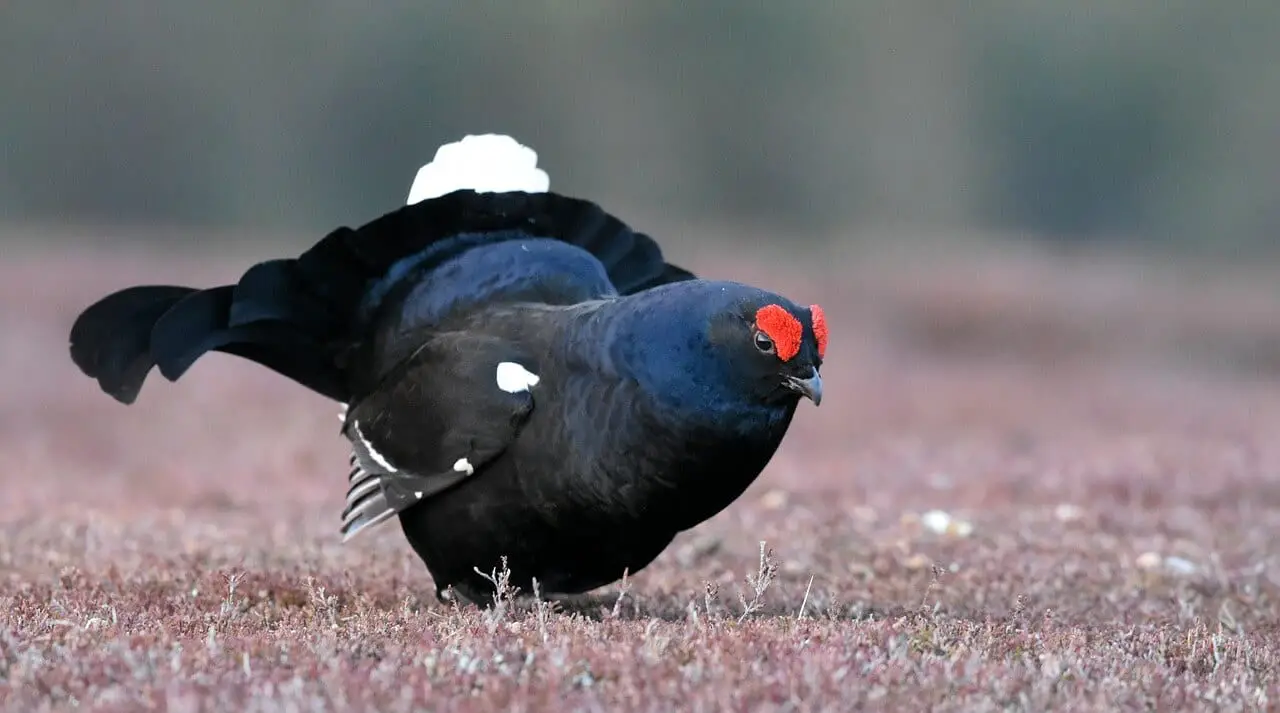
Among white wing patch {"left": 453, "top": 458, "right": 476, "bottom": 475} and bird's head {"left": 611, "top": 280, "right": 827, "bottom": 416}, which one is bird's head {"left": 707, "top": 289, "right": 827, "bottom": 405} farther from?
white wing patch {"left": 453, "top": 458, "right": 476, "bottom": 475}

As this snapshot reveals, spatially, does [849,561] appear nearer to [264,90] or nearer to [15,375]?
[15,375]

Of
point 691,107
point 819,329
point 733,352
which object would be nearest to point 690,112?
point 691,107

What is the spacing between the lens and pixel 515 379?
6371 mm

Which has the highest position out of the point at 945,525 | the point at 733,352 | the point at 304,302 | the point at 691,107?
the point at 691,107

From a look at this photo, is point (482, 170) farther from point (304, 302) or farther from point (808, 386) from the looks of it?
point (808, 386)

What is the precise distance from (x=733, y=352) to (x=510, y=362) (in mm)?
1004

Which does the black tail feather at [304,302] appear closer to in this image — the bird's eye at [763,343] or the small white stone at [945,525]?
the bird's eye at [763,343]

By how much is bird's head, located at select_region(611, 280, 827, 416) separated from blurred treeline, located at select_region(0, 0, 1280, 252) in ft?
125

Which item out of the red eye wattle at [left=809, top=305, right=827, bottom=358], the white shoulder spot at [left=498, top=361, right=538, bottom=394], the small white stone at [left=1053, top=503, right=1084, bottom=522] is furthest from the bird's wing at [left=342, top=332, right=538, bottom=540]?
the small white stone at [left=1053, top=503, right=1084, bottom=522]

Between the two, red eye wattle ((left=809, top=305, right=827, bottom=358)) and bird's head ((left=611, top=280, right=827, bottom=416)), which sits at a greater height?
red eye wattle ((left=809, top=305, right=827, bottom=358))

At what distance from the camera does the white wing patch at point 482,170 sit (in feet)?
26.4

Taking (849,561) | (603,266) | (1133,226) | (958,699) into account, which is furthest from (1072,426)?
(1133,226)

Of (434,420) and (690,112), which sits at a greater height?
(690,112)

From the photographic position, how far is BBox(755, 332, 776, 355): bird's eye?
5.82 meters
